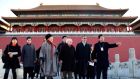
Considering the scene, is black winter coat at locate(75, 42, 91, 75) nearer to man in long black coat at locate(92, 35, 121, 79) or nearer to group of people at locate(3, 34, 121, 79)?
group of people at locate(3, 34, 121, 79)

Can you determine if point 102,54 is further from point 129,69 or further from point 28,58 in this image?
point 129,69

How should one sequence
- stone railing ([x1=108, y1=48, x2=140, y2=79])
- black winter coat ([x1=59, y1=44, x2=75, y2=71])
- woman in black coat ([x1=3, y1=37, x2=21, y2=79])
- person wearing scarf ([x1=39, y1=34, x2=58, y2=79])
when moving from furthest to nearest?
stone railing ([x1=108, y1=48, x2=140, y2=79]), woman in black coat ([x1=3, y1=37, x2=21, y2=79]), black winter coat ([x1=59, y1=44, x2=75, y2=71]), person wearing scarf ([x1=39, y1=34, x2=58, y2=79])

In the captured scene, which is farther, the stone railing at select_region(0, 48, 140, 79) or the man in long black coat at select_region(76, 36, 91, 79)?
the stone railing at select_region(0, 48, 140, 79)

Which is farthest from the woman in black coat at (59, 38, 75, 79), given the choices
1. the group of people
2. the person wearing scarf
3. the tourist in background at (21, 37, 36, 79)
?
the tourist in background at (21, 37, 36, 79)

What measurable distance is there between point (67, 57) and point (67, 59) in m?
0.05

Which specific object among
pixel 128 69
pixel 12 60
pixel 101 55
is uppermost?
pixel 101 55

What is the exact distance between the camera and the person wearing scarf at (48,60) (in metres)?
7.58

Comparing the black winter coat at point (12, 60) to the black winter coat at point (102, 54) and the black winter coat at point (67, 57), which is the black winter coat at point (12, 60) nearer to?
the black winter coat at point (67, 57)

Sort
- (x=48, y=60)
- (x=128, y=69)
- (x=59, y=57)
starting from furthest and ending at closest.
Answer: (x=128, y=69), (x=59, y=57), (x=48, y=60)

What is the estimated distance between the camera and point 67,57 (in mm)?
8102

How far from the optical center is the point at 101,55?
8.60m

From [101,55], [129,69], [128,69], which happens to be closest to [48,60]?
[101,55]

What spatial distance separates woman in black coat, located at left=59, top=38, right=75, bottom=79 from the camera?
7975 mm

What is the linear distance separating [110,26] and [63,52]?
1809 centimetres
